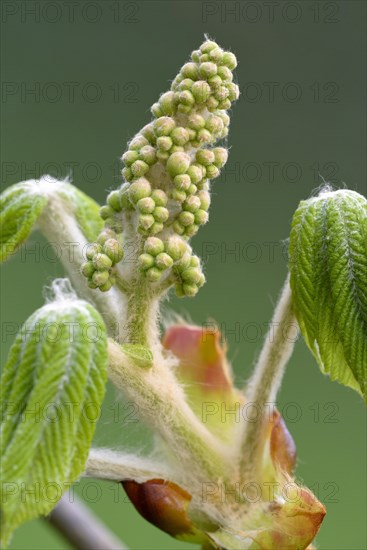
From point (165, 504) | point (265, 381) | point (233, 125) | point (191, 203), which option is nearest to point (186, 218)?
point (191, 203)

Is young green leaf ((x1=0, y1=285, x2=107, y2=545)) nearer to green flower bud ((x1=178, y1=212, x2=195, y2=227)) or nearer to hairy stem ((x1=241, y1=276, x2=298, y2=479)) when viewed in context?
green flower bud ((x1=178, y1=212, x2=195, y2=227))

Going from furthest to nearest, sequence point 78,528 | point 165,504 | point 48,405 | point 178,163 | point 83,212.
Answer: point 78,528, point 83,212, point 165,504, point 178,163, point 48,405

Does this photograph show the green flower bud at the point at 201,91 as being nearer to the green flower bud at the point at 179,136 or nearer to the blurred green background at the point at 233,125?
the green flower bud at the point at 179,136

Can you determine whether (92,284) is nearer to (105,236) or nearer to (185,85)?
(105,236)

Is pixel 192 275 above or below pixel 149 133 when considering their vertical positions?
below

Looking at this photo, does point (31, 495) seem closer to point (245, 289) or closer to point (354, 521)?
point (354, 521)

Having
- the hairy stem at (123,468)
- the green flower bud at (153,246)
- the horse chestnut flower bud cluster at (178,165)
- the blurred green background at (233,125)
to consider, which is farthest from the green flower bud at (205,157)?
the blurred green background at (233,125)

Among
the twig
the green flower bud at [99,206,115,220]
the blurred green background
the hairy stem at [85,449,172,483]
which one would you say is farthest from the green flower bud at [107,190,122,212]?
the blurred green background
